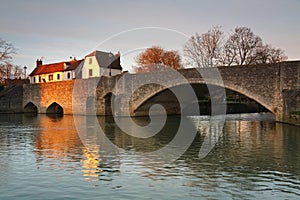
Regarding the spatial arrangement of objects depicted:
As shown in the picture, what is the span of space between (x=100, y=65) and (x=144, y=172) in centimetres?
4503

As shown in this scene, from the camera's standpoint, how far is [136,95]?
1200 inches

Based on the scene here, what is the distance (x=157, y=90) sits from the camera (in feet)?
95.7

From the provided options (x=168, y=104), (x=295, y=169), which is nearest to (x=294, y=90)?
(x=295, y=169)

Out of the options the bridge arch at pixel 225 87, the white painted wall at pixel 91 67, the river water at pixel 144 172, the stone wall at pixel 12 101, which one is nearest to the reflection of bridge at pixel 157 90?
the bridge arch at pixel 225 87

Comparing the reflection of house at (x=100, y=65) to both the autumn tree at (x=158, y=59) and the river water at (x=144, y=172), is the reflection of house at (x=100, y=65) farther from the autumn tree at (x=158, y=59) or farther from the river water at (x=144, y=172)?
the river water at (x=144, y=172)

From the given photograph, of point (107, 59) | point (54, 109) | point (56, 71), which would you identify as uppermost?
point (107, 59)

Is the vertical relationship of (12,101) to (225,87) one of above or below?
below

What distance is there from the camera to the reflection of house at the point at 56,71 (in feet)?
→ 187

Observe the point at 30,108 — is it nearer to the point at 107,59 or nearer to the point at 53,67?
the point at 107,59

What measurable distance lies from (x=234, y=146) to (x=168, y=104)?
21.2m

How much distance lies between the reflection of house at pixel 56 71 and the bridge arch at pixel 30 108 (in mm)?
11471

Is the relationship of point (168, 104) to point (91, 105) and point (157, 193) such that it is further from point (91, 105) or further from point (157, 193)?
point (157, 193)

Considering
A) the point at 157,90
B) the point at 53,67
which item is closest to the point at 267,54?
the point at 157,90

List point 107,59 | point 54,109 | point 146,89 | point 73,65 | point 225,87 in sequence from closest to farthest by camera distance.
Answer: point 225,87
point 146,89
point 54,109
point 107,59
point 73,65
